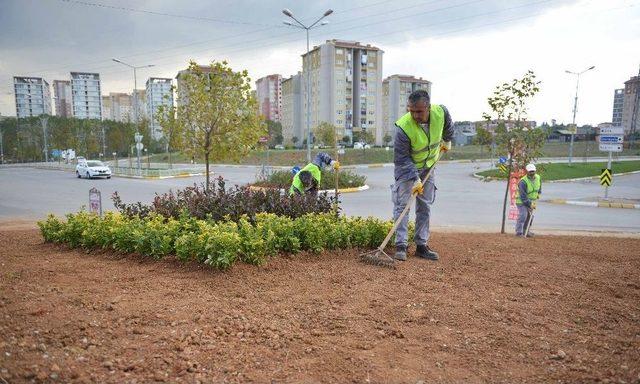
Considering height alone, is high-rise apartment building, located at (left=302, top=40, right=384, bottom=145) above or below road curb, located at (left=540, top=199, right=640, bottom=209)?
above

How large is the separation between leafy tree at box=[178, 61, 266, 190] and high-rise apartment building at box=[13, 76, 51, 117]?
6839cm

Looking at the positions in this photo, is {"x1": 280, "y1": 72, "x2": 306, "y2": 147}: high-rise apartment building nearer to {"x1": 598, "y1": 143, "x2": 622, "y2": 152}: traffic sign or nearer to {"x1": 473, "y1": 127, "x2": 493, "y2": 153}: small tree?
{"x1": 598, "y1": 143, "x2": 622, "y2": 152}: traffic sign

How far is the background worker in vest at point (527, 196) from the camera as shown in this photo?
8.32 metres

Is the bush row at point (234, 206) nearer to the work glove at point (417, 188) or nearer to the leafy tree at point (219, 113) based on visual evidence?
the work glove at point (417, 188)

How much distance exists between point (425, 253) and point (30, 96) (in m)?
78.9

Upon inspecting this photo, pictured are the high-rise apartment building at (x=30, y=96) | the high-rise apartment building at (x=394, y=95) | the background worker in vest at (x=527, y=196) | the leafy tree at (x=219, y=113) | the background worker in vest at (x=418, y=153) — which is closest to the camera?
the background worker in vest at (x=418, y=153)

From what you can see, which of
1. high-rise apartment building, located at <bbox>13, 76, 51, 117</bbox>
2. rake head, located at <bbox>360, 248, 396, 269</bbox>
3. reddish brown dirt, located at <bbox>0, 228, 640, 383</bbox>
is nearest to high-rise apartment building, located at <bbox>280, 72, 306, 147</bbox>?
high-rise apartment building, located at <bbox>13, 76, 51, 117</bbox>

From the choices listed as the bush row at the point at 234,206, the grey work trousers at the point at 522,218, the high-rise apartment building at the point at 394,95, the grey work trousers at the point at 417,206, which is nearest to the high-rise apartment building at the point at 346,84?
the high-rise apartment building at the point at 394,95

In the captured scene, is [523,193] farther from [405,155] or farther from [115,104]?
[115,104]

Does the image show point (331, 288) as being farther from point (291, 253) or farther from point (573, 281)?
point (573, 281)

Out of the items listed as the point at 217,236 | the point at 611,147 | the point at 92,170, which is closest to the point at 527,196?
the point at 217,236

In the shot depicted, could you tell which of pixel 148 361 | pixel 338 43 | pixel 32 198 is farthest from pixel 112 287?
pixel 338 43

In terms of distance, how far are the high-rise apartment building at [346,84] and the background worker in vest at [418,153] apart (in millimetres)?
73146

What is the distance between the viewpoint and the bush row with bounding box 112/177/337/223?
578cm
